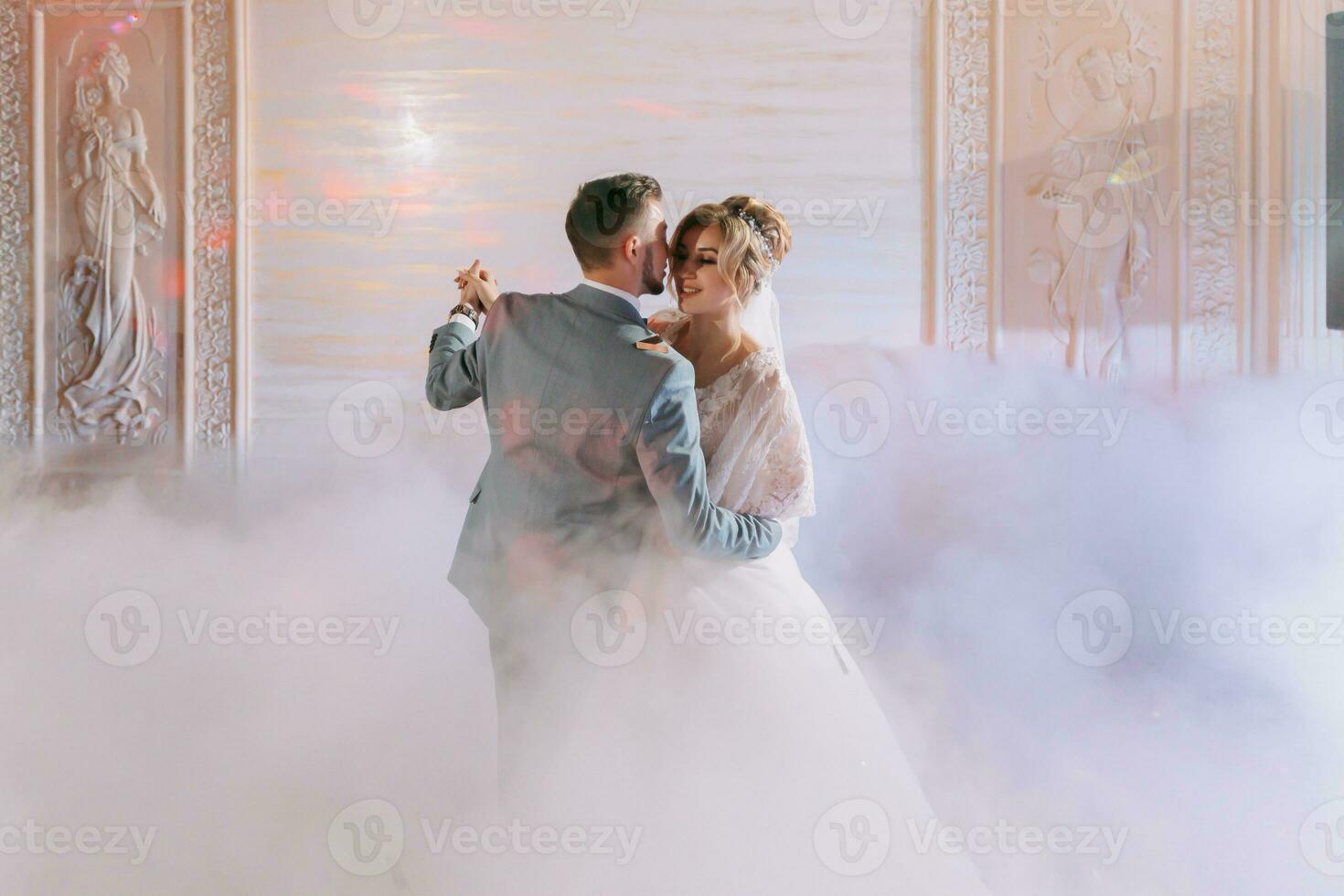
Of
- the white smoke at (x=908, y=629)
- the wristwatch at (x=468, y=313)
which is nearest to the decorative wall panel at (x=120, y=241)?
the white smoke at (x=908, y=629)

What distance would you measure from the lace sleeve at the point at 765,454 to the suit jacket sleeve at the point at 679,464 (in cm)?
11

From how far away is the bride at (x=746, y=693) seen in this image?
1950 mm

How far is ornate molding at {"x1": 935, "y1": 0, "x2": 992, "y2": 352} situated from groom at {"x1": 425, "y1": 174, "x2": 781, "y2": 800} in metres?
1.39

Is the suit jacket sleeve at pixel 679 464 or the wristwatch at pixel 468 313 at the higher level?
the wristwatch at pixel 468 313

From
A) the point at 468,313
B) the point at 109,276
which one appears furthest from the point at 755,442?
the point at 109,276

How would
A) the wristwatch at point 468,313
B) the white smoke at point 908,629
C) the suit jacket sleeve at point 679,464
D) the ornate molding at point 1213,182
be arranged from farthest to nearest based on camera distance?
the ornate molding at point 1213,182
the white smoke at point 908,629
the wristwatch at point 468,313
the suit jacket sleeve at point 679,464

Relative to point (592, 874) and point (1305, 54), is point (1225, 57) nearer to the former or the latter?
point (1305, 54)

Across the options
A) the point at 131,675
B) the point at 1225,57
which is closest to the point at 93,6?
the point at 131,675

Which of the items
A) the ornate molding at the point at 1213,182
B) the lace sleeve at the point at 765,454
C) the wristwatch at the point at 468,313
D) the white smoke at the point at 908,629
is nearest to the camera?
the lace sleeve at the point at 765,454

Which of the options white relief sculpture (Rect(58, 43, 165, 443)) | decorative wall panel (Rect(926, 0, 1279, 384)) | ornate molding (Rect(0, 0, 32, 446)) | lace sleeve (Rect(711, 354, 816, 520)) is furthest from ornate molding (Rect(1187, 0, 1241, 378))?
ornate molding (Rect(0, 0, 32, 446))

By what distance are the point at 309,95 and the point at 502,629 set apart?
6.17 ft

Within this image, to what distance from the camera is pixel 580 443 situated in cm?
183

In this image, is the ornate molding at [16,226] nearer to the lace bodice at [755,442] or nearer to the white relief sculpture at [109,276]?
the white relief sculpture at [109,276]

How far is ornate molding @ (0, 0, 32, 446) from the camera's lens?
312 centimetres
